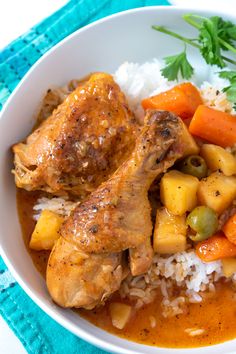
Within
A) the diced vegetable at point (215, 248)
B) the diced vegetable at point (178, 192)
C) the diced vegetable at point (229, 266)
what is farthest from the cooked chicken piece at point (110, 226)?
the diced vegetable at point (229, 266)

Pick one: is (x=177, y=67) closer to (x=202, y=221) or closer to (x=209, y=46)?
(x=209, y=46)

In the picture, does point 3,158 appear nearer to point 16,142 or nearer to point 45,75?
point 16,142

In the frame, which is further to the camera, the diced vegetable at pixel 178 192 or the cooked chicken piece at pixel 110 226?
the diced vegetable at pixel 178 192

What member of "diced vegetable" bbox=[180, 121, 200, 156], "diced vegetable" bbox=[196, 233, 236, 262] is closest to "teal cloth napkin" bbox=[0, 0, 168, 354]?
"diced vegetable" bbox=[196, 233, 236, 262]

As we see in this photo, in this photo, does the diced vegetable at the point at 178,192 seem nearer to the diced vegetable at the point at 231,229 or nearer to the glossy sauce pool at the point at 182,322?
the diced vegetable at the point at 231,229

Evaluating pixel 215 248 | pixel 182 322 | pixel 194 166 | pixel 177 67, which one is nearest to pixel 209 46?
pixel 177 67
